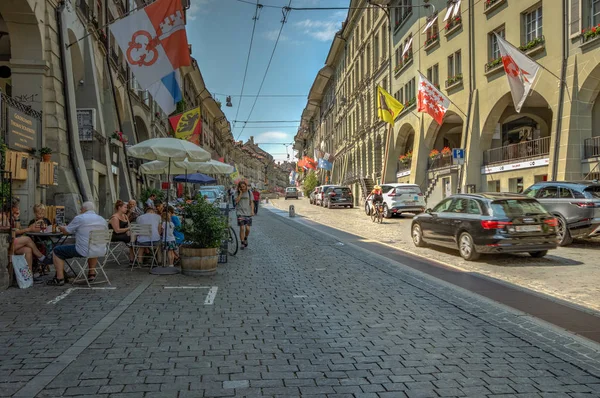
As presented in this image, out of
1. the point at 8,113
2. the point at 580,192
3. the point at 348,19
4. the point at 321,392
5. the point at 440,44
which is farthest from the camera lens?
the point at 348,19

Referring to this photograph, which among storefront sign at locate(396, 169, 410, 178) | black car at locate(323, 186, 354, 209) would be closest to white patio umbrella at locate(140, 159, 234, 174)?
storefront sign at locate(396, 169, 410, 178)

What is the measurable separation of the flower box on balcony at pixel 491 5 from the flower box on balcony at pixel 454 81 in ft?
11.9

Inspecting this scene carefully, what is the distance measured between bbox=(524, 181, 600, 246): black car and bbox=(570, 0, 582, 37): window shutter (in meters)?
8.64

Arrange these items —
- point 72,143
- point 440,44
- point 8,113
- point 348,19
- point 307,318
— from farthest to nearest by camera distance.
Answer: point 348,19 < point 440,44 < point 72,143 < point 8,113 < point 307,318

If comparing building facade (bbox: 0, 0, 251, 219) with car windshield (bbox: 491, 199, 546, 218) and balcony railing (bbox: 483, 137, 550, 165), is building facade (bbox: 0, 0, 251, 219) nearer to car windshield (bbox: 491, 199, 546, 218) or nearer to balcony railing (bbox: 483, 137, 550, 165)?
car windshield (bbox: 491, 199, 546, 218)

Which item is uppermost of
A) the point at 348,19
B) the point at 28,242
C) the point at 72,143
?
the point at 348,19

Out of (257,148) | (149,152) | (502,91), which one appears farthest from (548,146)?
(257,148)

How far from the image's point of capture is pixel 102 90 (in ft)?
67.3

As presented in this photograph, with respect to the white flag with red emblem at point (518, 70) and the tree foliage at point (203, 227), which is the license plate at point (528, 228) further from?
the white flag with red emblem at point (518, 70)

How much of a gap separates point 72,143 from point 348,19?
42.5 m

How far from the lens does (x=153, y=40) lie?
1138cm

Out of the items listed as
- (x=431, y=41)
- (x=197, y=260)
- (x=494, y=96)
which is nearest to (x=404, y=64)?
(x=431, y=41)

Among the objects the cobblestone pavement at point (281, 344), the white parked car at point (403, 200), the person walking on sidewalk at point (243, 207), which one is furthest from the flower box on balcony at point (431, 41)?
the cobblestone pavement at point (281, 344)

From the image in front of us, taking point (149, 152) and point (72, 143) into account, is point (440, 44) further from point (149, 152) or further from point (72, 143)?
point (149, 152)
